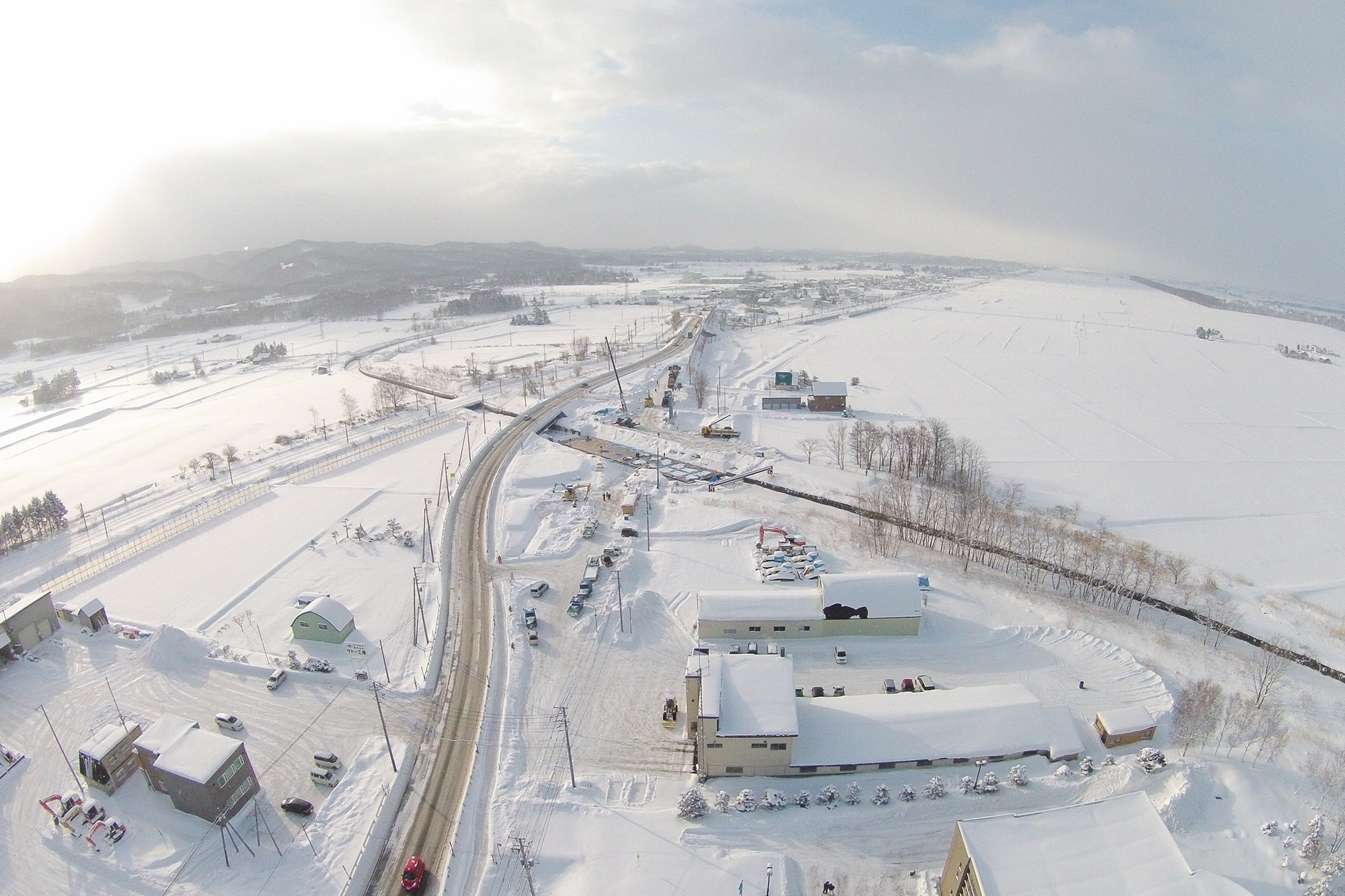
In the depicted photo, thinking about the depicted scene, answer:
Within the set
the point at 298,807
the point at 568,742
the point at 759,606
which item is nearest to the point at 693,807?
the point at 568,742

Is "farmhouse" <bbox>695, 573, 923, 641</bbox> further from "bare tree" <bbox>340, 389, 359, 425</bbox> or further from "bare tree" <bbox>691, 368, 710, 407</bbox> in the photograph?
"bare tree" <bbox>340, 389, 359, 425</bbox>

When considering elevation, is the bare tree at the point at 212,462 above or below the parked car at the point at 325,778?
above

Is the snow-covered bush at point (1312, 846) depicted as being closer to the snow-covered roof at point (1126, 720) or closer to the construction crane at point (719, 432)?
the snow-covered roof at point (1126, 720)

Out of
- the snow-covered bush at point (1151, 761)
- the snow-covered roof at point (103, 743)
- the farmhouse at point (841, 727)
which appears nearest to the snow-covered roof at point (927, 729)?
the farmhouse at point (841, 727)

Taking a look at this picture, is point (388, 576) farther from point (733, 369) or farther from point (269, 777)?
point (733, 369)

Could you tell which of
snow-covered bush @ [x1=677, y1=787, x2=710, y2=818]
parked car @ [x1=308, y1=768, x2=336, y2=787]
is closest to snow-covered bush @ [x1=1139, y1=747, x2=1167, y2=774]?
snow-covered bush @ [x1=677, y1=787, x2=710, y2=818]

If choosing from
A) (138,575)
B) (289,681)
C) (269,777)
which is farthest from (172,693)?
(138,575)
